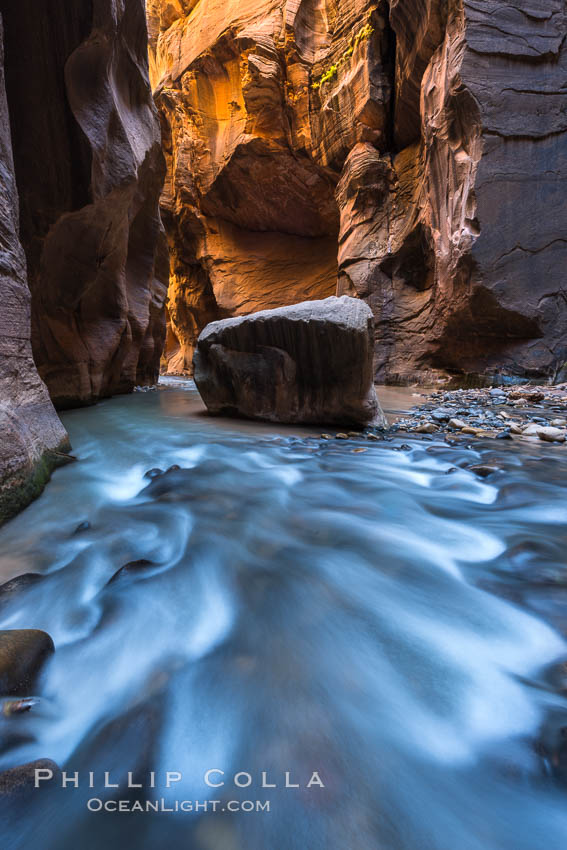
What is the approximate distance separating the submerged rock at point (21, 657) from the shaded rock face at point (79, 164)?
452 centimetres

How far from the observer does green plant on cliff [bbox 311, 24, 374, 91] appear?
9398mm

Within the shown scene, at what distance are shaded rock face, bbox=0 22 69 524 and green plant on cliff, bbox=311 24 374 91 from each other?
1139 centimetres

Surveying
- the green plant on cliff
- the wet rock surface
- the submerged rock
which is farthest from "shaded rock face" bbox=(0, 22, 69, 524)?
the green plant on cliff

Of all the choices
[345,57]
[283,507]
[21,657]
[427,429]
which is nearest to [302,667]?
[21,657]

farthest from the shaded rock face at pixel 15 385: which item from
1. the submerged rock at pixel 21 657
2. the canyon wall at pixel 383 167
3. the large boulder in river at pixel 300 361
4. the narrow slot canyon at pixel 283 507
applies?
the canyon wall at pixel 383 167

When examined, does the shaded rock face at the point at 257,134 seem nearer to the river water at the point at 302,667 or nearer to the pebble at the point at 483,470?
the pebble at the point at 483,470

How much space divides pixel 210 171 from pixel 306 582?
50.2ft

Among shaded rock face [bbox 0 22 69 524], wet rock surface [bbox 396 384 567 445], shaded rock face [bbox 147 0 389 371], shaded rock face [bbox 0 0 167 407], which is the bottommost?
wet rock surface [bbox 396 384 567 445]

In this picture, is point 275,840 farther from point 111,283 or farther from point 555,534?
point 111,283

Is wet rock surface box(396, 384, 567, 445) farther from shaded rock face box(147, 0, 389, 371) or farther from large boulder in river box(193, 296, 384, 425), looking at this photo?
shaded rock face box(147, 0, 389, 371)

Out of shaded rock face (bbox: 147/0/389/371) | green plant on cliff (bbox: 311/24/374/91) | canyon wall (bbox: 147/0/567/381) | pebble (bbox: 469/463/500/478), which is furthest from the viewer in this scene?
shaded rock face (bbox: 147/0/389/371)

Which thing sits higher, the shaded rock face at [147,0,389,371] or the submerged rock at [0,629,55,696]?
the shaded rock face at [147,0,389,371]

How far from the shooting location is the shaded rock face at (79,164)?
3.21 m

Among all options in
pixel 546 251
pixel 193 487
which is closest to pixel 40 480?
pixel 193 487
